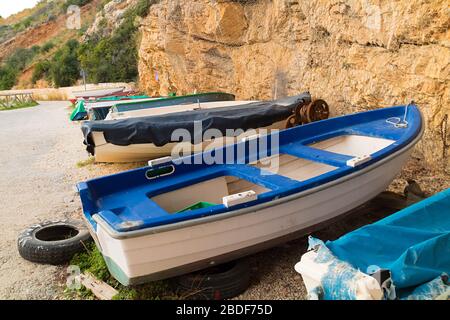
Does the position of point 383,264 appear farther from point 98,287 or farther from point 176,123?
point 176,123

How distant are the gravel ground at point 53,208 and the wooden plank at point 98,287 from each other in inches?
10.4

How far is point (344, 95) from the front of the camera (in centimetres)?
768

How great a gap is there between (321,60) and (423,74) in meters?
2.80

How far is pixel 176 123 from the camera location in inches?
273

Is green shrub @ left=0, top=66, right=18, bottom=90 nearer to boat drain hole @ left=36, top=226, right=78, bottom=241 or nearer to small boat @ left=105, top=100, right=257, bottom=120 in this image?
small boat @ left=105, top=100, right=257, bottom=120

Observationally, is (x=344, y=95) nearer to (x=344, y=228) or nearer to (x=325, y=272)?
(x=344, y=228)

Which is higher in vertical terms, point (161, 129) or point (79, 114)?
point (161, 129)

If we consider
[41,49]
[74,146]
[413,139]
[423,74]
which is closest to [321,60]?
[423,74]

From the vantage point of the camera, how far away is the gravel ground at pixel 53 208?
3830 mm

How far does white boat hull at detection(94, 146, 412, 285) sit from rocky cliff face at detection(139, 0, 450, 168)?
2.59 m

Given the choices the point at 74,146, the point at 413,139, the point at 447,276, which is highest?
the point at 413,139

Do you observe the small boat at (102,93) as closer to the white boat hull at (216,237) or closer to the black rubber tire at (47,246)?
the black rubber tire at (47,246)

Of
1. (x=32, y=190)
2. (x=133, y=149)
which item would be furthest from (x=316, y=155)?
(x=32, y=190)

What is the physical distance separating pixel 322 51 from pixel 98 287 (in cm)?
672
